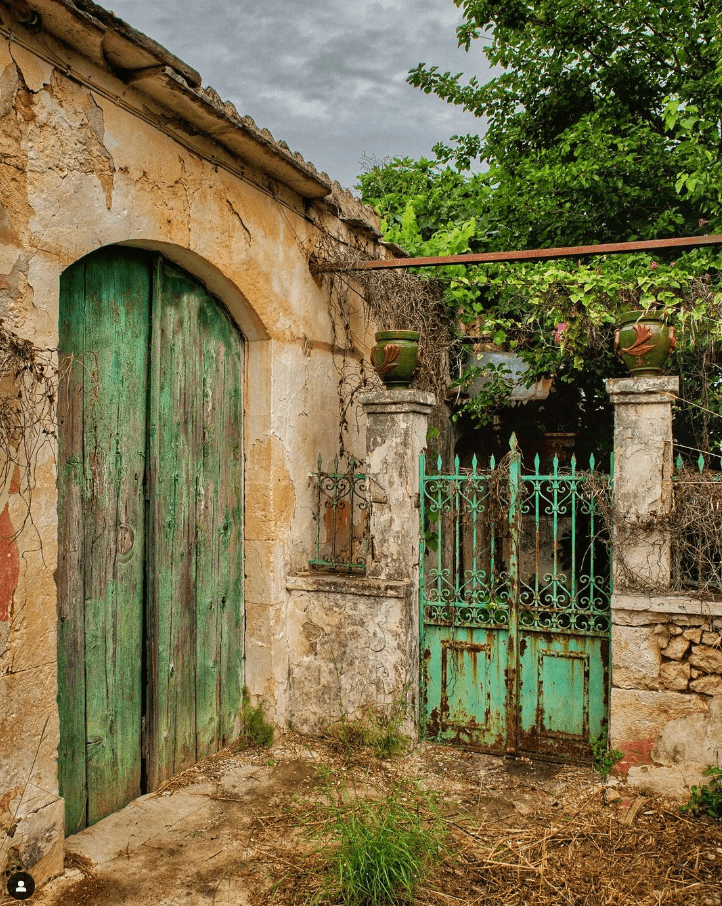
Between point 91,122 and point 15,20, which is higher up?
point 15,20

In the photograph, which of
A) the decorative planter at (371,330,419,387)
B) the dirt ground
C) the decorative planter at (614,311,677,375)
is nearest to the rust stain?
the dirt ground

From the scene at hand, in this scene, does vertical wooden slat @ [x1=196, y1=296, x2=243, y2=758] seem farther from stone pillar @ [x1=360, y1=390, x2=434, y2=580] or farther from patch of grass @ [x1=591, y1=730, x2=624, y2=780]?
patch of grass @ [x1=591, y1=730, x2=624, y2=780]

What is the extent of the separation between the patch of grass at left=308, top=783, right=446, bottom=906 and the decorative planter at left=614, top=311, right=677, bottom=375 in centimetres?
273

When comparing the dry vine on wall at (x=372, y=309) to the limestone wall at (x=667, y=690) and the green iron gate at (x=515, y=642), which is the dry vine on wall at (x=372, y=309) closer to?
the green iron gate at (x=515, y=642)

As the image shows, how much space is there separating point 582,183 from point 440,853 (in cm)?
626

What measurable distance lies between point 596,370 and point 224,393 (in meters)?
3.38

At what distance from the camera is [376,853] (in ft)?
9.70

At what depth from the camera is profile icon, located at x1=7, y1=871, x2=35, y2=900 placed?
279 cm

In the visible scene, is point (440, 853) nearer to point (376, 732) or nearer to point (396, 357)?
point (376, 732)

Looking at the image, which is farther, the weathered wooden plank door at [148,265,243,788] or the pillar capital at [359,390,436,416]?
the pillar capital at [359,390,436,416]

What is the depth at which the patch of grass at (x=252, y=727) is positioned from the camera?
4.56 meters

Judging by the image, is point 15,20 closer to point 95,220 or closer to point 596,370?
point 95,220

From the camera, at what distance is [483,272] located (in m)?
6.08

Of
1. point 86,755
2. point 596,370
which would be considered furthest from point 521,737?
point 596,370
